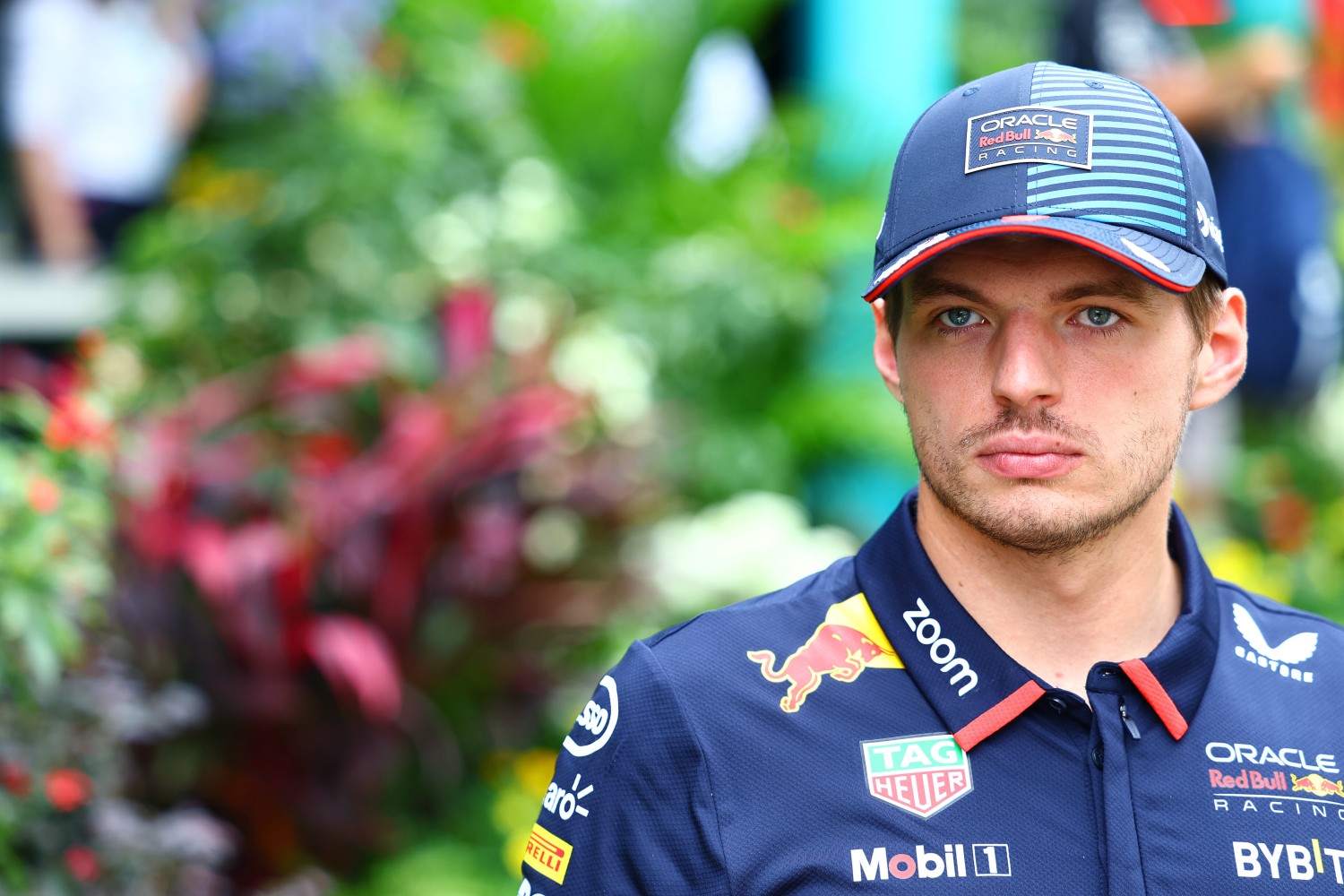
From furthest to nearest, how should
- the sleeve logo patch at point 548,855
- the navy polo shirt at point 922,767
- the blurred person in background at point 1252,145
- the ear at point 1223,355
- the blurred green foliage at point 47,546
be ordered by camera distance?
the blurred person in background at point 1252,145, the blurred green foliage at point 47,546, the ear at point 1223,355, the sleeve logo patch at point 548,855, the navy polo shirt at point 922,767

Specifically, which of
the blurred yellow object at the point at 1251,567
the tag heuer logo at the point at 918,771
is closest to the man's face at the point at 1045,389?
the tag heuer logo at the point at 918,771

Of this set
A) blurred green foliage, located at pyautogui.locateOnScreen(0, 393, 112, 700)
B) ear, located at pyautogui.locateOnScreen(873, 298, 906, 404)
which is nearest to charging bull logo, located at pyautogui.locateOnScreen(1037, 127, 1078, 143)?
ear, located at pyautogui.locateOnScreen(873, 298, 906, 404)

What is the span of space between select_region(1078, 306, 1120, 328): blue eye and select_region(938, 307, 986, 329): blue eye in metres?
0.12

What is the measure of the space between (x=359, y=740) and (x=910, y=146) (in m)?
2.63

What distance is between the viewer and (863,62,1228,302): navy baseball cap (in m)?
1.73

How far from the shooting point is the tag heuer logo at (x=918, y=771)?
172cm

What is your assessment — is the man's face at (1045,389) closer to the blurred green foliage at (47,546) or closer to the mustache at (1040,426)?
the mustache at (1040,426)

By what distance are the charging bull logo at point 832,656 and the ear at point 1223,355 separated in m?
0.50

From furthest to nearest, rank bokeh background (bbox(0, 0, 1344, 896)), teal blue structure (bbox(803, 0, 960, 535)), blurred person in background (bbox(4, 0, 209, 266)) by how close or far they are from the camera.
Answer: blurred person in background (bbox(4, 0, 209, 266)) → teal blue structure (bbox(803, 0, 960, 535)) → bokeh background (bbox(0, 0, 1344, 896))

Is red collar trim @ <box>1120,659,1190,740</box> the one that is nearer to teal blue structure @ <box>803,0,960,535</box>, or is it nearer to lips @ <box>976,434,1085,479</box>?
lips @ <box>976,434,1085,479</box>

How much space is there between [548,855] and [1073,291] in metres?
0.91

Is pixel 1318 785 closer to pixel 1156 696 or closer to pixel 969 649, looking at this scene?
pixel 1156 696

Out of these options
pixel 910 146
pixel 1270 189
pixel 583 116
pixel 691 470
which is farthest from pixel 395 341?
pixel 910 146

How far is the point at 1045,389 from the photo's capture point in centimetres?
175
